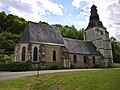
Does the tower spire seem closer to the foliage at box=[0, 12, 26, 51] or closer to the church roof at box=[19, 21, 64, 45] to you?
the church roof at box=[19, 21, 64, 45]

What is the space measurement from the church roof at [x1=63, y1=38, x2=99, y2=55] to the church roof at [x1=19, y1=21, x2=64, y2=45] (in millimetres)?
2707

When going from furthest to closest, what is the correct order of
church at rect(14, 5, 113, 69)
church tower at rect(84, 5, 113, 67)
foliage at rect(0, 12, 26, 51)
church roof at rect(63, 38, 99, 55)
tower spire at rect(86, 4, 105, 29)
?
foliage at rect(0, 12, 26, 51) < tower spire at rect(86, 4, 105, 29) < church tower at rect(84, 5, 113, 67) < church roof at rect(63, 38, 99, 55) < church at rect(14, 5, 113, 69)

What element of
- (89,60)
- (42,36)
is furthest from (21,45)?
(89,60)

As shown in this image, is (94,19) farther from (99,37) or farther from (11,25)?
(11,25)

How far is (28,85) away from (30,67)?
17.7 meters

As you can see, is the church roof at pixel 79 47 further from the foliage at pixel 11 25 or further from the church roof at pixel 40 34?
the foliage at pixel 11 25

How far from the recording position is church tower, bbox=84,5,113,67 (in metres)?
43.8

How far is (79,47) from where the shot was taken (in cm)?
4147

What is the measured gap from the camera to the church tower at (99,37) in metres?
43.8

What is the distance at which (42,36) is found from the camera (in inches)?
1375

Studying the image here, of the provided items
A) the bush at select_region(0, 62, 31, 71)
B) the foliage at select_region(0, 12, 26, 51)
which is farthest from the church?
the foliage at select_region(0, 12, 26, 51)

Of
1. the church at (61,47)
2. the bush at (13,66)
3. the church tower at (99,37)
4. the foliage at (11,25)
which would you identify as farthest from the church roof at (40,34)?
the foliage at (11,25)

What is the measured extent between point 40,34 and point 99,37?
59.0ft

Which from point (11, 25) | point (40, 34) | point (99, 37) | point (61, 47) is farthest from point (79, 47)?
point (11, 25)
